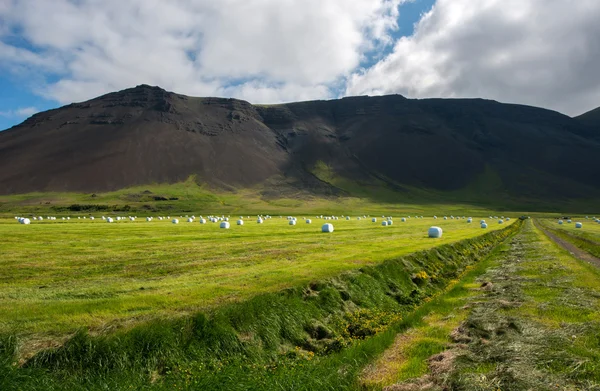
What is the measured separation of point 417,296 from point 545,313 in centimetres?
849

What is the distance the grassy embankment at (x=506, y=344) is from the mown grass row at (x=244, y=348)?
4.89ft

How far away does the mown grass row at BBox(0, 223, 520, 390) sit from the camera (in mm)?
12000

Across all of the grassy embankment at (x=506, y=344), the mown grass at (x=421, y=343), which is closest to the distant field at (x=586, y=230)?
the grassy embankment at (x=506, y=344)

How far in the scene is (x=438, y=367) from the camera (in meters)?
13.0

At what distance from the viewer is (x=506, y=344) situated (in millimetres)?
14633

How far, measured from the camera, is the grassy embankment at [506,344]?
38.0ft

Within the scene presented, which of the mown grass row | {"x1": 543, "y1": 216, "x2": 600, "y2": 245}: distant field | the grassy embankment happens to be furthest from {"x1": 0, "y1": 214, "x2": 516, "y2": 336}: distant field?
{"x1": 543, "y1": 216, "x2": 600, "y2": 245}: distant field

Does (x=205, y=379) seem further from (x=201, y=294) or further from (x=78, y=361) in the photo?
(x=201, y=294)

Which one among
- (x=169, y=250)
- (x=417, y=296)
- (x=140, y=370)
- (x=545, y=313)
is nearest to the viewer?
(x=140, y=370)

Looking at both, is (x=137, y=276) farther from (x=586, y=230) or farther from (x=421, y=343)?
(x=586, y=230)

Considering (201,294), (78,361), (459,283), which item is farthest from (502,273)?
(78,361)

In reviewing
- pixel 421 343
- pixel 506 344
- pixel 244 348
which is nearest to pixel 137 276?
pixel 244 348

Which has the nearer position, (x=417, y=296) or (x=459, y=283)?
(x=417, y=296)

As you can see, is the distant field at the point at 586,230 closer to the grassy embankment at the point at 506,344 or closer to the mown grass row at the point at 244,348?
the grassy embankment at the point at 506,344
